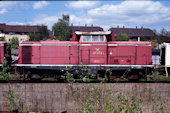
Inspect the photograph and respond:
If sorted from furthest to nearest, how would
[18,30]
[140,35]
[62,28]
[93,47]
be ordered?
[18,30], [62,28], [140,35], [93,47]

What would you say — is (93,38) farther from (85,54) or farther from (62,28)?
(62,28)

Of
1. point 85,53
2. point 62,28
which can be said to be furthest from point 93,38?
point 62,28

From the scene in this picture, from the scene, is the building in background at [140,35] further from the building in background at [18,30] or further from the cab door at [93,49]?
the building in background at [18,30]

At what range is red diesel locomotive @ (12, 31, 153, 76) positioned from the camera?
1130 centimetres

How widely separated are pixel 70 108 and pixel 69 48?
5.16 metres

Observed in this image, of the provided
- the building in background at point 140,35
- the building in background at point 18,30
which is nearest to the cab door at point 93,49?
the building in background at point 140,35

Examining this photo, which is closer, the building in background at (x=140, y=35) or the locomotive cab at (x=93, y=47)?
the locomotive cab at (x=93, y=47)

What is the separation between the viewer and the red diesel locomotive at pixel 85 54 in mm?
11297

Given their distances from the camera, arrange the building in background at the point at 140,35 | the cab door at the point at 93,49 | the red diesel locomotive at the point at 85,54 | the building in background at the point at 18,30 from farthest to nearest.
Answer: the building in background at the point at 18,30
the building in background at the point at 140,35
the cab door at the point at 93,49
the red diesel locomotive at the point at 85,54

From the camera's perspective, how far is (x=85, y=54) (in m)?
11.5

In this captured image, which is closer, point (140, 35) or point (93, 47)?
point (93, 47)

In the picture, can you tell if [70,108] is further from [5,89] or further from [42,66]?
[42,66]

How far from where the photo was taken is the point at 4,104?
7.30 meters

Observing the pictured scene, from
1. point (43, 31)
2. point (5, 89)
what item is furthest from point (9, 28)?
point (5, 89)
